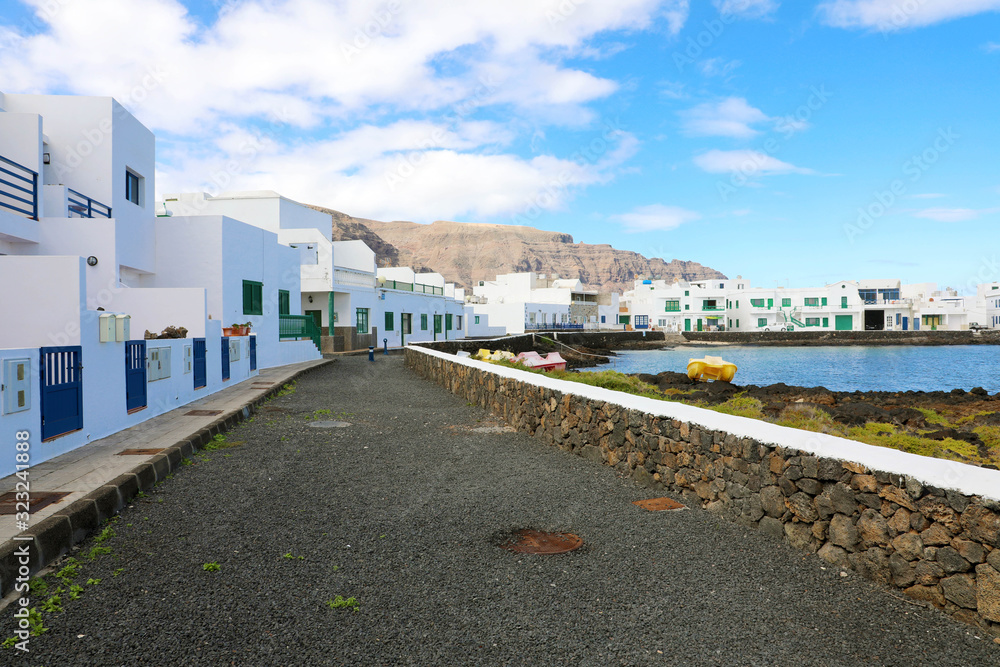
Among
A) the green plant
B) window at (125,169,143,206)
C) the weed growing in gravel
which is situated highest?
window at (125,169,143,206)

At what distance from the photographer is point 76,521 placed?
16.0ft

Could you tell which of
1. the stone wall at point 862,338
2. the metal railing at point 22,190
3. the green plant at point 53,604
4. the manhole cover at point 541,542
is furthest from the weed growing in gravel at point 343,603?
the stone wall at point 862,338

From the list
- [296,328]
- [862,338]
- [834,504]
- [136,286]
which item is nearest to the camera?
[834,504]

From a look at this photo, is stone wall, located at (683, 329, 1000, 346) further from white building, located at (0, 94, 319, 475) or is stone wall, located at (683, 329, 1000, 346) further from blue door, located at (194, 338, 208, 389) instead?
blue door, located at (194, 338, 208, 389)

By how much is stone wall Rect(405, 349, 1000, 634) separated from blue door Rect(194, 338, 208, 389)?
1005 cm

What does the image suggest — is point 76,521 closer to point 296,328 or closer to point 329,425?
point 329,425

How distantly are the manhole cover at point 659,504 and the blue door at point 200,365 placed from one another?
11.2 meters

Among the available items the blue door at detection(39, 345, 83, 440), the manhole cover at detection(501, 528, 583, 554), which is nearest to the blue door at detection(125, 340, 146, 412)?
the blue door at detection(39, 345, 83, 440)

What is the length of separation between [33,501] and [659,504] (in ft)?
18.8

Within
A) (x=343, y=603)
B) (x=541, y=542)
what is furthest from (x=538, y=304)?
(x=343, y=603)

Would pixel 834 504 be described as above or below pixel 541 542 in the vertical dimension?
above

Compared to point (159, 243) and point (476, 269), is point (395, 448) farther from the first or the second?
point (476, 269)

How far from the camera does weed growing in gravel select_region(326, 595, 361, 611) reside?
373 cm

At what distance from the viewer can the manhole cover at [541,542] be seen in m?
4.75
